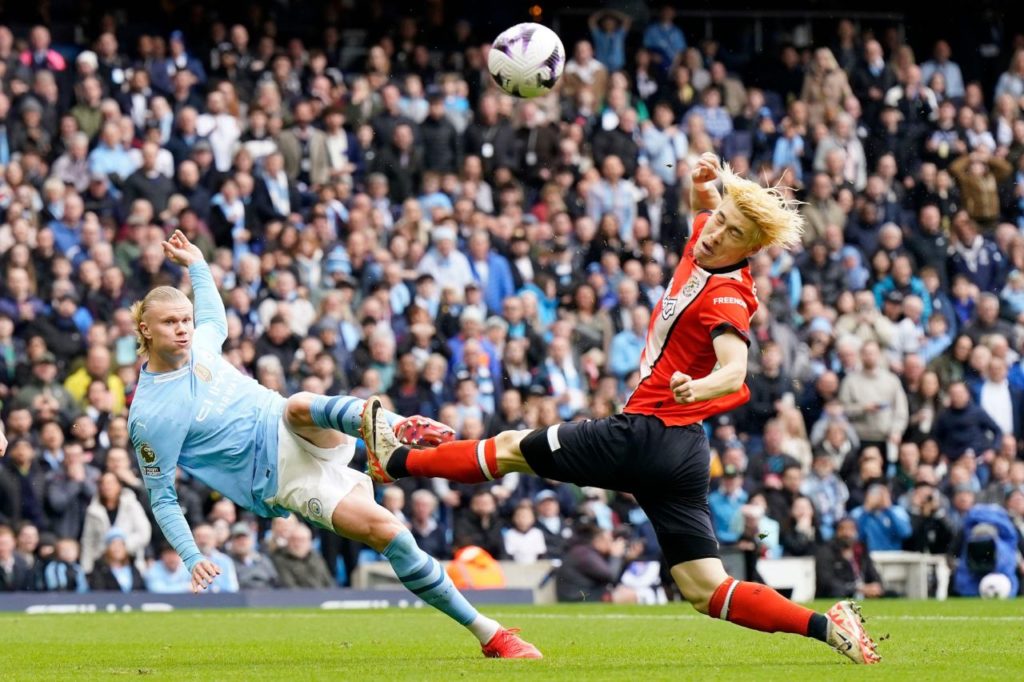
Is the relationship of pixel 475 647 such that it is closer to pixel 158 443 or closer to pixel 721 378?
pixel 158 443

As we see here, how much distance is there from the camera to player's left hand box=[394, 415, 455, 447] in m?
8.49

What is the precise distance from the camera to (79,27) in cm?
2231

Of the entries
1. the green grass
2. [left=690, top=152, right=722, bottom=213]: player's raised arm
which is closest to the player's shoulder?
[left=690, top=152, right=722, bottom=213]: player's raised arm

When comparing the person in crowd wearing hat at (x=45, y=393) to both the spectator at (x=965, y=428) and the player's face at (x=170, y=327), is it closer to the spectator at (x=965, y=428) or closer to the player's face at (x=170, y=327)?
the player's face at (x=170, y=327)

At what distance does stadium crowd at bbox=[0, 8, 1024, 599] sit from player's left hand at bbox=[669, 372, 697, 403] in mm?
9281

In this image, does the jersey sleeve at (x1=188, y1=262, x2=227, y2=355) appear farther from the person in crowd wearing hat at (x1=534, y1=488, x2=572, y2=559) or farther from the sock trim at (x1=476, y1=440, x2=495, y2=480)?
the person in crowd wearing hat at (x1=534, y1=488, x2=572, y2=559)

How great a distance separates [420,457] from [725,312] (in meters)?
1.64

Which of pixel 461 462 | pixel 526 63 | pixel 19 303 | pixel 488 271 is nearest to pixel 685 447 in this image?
pixel 461 462

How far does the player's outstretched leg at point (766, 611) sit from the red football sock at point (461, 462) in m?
1.05

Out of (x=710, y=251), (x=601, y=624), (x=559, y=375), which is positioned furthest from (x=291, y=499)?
(x=559, y=375)

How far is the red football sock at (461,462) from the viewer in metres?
8.69

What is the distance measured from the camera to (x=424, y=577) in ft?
30.6

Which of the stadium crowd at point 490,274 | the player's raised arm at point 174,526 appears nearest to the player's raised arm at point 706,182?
the player's raised arm at point 174,526

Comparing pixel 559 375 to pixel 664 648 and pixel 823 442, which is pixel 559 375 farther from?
pixel 664 648
